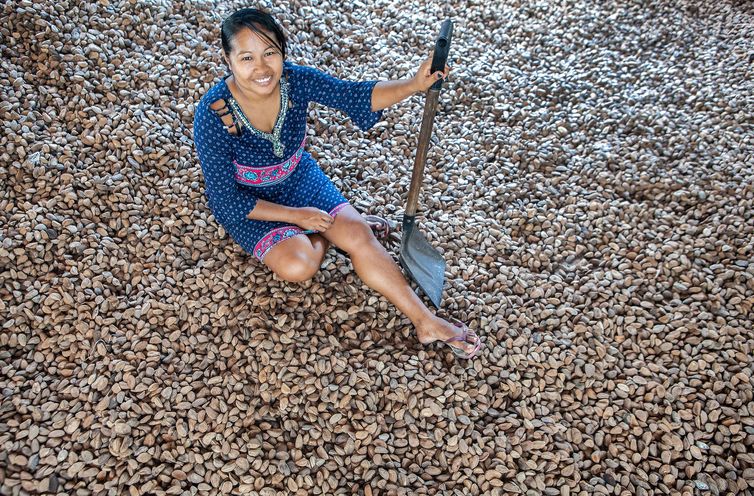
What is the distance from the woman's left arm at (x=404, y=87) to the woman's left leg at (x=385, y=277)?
1.45 feet

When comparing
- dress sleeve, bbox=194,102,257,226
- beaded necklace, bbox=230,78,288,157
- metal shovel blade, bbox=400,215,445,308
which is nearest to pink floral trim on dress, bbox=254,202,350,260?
dress sleeve, bbox=194,102,257,226

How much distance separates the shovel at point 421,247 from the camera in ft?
6.43

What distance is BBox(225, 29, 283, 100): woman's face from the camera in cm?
173

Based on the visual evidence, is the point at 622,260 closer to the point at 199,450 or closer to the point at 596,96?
the point at 596,96

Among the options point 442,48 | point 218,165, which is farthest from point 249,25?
point 442,48

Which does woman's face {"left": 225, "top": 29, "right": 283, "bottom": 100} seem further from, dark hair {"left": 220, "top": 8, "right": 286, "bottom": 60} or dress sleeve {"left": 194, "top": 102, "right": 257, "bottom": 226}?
dress sleeve {"left": 194, "top": 102, "right": 257, "bottom": 226}

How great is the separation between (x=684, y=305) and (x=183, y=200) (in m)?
2.01

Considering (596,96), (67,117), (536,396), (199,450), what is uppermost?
(596,96)

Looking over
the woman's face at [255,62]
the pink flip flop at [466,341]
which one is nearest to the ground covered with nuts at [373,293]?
the pink flip flop at [466,341]

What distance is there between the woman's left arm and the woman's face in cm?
35

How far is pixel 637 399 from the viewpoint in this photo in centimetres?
199

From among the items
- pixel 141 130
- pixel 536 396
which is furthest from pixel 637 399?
pixel 141 130

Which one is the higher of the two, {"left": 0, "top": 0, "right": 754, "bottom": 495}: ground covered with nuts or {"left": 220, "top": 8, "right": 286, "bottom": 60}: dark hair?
{"left": 220, "top": 8, "right": 286, "bottom": 60}: dark hair

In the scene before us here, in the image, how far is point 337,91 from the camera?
79.4 inches
